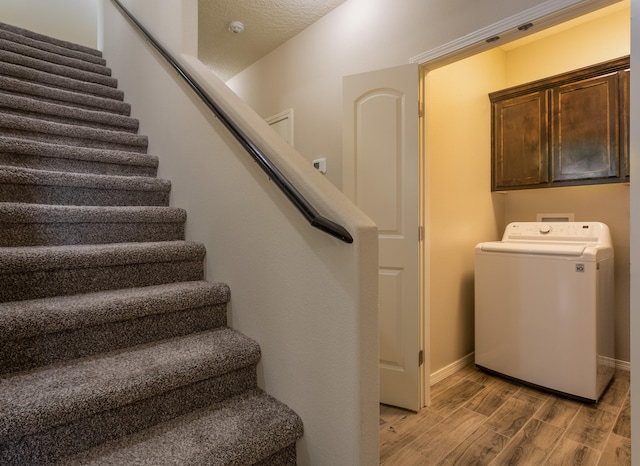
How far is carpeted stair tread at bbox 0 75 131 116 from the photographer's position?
7.32 feet

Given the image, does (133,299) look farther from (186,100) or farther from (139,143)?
(139,143)

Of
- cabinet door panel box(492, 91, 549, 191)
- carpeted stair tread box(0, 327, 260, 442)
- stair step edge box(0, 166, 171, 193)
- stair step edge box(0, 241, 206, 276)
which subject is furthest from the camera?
cabinet door panel box(492, 91, 549, 191)

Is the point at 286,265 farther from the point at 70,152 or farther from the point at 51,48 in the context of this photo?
the point at 51,48

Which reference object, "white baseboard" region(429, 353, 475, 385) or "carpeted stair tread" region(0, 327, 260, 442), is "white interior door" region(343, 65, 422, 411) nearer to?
"white baseboard" region(429, 353, 475, 385)

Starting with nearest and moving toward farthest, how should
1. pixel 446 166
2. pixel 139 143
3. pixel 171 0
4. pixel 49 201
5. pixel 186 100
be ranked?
pixel 49 201 < pixel 186 100 < pixel 171 0 < pixel 139 143 < pixel 446 166

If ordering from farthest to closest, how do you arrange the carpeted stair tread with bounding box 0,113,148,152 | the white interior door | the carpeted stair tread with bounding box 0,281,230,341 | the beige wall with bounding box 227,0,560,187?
the white interior door
the beige wall with bounding box 227,0,560,187
the carpeted stair tread with bounding box 0,113,148,152
the carpeted stair tread with bounding box 0,281,230,341

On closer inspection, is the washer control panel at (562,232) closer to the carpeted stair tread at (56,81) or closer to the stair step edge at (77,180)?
the stair step edge at (77,180)

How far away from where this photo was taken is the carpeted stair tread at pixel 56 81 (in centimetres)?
239

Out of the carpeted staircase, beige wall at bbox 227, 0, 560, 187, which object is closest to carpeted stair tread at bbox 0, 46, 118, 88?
the carpeted staircase

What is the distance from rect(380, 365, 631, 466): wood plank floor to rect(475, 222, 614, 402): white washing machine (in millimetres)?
146

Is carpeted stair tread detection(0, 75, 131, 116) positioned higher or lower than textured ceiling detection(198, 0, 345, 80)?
Result: lower

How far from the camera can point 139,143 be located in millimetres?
2322

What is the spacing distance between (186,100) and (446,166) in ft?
6.48

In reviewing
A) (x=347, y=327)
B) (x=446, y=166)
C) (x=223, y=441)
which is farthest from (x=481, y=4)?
(x=223, y=441)
